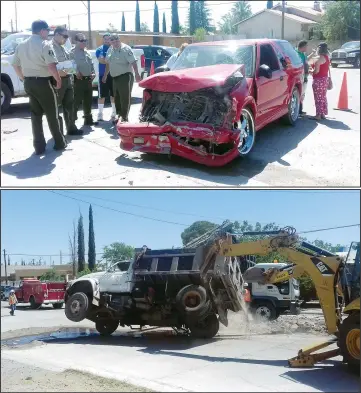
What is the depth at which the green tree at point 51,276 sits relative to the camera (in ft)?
14.4

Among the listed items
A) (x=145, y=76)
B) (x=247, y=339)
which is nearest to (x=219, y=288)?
(x=247, y=339)

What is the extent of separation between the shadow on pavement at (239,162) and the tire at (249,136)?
6cm

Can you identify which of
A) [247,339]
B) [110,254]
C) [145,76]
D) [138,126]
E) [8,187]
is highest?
[145,76]

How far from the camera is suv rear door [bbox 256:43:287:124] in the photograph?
582 centimetres

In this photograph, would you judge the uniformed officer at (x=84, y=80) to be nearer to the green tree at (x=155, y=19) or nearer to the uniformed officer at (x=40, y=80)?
the uniformed officer at (x=40, y=80)

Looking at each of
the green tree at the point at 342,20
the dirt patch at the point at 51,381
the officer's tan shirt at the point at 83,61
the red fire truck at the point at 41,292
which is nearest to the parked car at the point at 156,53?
the officer's tan shirt at the point at 83,61

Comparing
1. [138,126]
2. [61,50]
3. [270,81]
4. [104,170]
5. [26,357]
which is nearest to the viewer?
[26,357]

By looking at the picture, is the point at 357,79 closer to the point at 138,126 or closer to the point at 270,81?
the point at 270,81

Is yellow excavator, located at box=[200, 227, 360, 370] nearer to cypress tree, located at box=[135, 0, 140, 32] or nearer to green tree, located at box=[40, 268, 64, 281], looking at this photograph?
green tree, located at box=[40, 268, 64, 281]

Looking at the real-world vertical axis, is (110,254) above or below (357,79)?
below

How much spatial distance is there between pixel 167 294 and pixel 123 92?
6.47ft

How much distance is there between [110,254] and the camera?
4418 mm

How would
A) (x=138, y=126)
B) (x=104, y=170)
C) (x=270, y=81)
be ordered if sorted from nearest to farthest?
(x=104, y=170), (x=138, y=126), (x=270, y=81)

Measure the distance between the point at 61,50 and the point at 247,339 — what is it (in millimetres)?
3076
